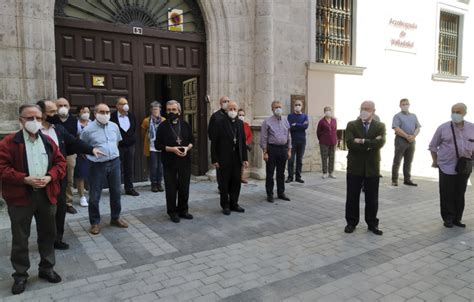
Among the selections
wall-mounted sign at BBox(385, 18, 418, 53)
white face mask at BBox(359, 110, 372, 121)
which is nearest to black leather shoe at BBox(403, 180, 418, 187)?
white face mask at BBox(359, 110, 372, 121)

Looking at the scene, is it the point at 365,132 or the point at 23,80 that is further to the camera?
the point at 23,80

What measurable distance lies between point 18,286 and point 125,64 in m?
5.38

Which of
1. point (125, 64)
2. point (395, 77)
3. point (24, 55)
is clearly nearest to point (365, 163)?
point (125, 64)

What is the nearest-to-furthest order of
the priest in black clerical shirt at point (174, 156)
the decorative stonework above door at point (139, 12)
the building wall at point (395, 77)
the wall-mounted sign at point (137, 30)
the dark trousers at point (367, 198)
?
the dark trousers at point (367, 198)
the priest in black clerical shirt at point (174, 156)
the decorative stonework above door at point (139, 12)
the wall-mounted sign at point (137, 30)
the building wall at point (395, 77)

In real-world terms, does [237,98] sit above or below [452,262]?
above

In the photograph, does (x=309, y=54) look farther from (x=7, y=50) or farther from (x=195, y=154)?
(x=7, y=50)

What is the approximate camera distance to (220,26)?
887 cm

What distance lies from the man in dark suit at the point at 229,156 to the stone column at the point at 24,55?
3130 millimetres

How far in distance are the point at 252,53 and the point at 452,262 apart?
6441 mm

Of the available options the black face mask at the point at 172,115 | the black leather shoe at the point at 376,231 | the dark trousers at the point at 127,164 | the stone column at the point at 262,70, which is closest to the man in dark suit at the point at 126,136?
the dark trousers at the point at 127,164

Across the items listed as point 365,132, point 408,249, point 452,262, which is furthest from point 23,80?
point 452,262

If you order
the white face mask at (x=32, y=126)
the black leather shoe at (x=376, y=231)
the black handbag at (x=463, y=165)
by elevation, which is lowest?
the black leather shoe at (x=376, y=231)

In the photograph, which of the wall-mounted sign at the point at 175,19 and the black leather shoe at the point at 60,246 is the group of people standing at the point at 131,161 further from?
the wall-mounted sign at the point at 175,19

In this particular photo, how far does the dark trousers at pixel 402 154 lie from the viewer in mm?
8523
